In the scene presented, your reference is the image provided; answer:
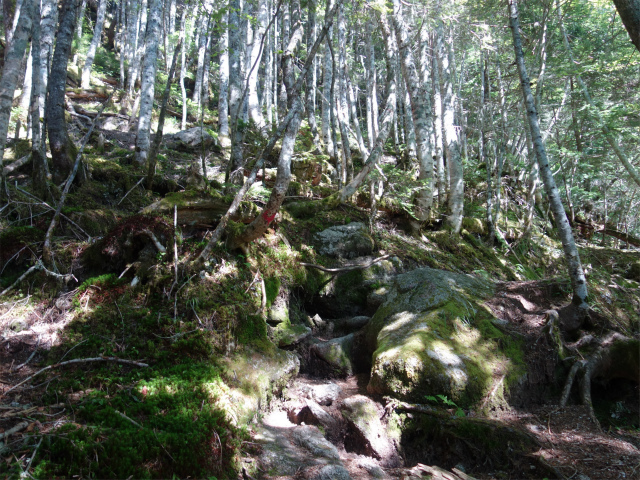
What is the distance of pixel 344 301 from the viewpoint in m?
7.49

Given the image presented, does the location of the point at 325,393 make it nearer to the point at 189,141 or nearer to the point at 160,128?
the point at 160,128

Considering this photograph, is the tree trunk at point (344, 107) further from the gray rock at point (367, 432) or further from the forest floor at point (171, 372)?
the gray rock at point (367, 432)

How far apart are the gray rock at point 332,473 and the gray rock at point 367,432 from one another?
849 millimetres

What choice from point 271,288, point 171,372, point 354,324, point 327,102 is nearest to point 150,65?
point 327,102

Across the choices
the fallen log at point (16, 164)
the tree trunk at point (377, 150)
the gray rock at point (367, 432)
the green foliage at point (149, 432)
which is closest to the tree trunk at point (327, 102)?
the tree trunk at point (377, 150)

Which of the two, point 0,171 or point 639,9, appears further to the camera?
point 0,171

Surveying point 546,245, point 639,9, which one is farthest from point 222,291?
point 546,245

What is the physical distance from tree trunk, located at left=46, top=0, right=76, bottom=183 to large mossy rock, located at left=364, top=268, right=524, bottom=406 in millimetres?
6781

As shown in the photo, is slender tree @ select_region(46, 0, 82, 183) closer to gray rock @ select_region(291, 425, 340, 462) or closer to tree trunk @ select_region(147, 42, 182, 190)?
tree trunk @ select_region(147, 42, 182, 190)

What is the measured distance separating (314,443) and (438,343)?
2.29 meters

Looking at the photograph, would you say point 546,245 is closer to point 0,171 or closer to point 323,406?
point 323,406

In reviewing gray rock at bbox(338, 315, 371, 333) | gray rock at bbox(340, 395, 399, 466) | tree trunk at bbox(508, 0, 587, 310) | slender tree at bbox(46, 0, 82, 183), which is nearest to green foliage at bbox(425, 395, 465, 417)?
gray rock at bbox(340, 395, 399, 466)

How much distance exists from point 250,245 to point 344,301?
98.7 inches

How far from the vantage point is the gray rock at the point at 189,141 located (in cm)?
1421
